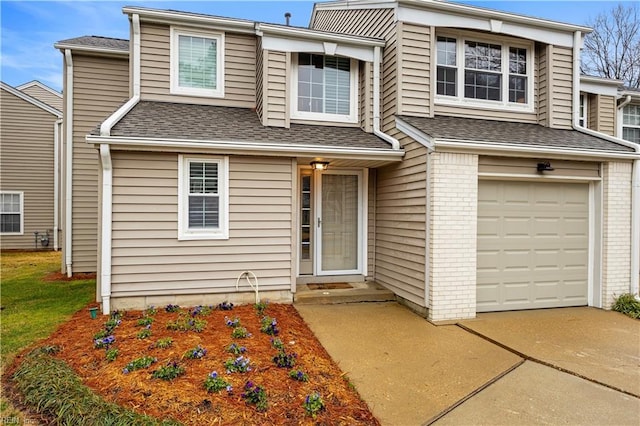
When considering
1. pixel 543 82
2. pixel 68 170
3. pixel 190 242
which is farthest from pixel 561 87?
pixel 68 170

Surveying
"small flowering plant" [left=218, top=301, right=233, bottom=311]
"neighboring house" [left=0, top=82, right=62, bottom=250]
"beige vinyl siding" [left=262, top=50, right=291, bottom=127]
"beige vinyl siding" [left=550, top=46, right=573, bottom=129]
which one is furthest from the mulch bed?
"neighboring house" [left=0, top=82, right=62, bottom=250]

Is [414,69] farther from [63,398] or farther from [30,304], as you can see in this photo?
[30,304]

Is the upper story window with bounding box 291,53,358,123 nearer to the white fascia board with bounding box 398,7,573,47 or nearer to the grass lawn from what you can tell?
the white fascia board with bounding box 398,7,573,47

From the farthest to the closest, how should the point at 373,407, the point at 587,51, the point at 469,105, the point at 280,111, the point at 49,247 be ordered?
the point at 587,51, the point at 49,247, the point at 469,105, the point at 280,111, the point at 373,407

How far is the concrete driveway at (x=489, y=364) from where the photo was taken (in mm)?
3193

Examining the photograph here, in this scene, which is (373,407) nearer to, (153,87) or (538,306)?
(538,306)

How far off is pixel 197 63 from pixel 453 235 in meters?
5.83

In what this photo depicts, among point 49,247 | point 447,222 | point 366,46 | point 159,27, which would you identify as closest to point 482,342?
point 447,222

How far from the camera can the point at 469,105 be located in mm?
7379

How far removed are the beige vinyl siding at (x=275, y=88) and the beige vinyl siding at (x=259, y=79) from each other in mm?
148

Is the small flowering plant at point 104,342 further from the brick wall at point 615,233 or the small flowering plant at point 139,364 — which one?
the brick wall at point 615,233

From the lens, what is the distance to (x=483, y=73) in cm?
750

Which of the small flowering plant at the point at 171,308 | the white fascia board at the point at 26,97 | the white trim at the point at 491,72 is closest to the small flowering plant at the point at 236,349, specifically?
the small flowering plant at the point at 171,308

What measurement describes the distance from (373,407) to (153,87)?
675 cm
